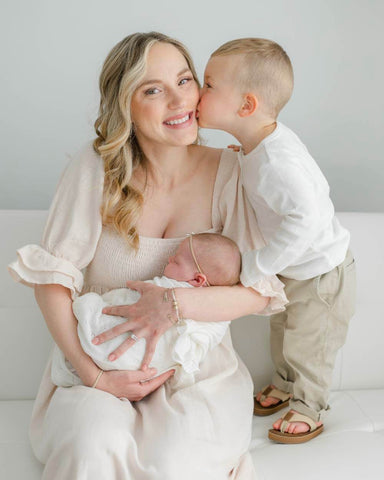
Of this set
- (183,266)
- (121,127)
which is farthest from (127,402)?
(121,127)

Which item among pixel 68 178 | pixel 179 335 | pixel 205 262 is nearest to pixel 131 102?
pixel 68 178

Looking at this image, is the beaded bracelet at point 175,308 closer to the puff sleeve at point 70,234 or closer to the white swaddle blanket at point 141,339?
the white swaddle blanket at point 141,339

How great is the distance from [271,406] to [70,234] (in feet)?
2.96

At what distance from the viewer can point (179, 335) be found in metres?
1.76

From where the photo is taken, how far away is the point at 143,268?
1914mm

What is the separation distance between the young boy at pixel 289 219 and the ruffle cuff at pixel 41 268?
1.61ft

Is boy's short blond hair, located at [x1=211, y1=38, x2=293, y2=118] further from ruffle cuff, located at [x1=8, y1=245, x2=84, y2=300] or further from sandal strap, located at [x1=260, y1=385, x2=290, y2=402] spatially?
sandal strap, located at [x1=260, y1=385, x2=290, y2=402]

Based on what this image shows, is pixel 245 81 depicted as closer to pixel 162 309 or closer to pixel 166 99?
pixel 166 99

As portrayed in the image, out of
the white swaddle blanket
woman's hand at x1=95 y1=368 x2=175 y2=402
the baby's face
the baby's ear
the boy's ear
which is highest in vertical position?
the boy's ear

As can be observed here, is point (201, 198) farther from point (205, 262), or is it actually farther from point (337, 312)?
point (337, 312)

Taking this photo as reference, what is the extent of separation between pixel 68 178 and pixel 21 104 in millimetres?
659

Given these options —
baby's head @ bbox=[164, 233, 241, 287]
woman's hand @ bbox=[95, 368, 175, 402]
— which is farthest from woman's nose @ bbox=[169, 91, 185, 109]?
woman's hand @ bbox=[95, 368, 175, 402]

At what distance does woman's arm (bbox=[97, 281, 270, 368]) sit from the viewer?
5.73 ft

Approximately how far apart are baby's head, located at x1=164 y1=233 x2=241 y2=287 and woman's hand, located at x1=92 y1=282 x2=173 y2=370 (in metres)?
0.09
